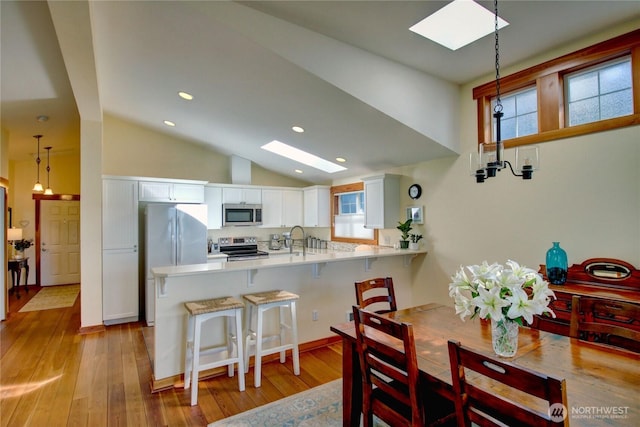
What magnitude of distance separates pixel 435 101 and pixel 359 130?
3.02 ft

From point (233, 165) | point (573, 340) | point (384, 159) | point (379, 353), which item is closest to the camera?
point (379, 353)

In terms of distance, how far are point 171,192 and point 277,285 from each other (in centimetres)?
286

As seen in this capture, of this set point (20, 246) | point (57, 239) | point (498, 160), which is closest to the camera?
point (498, 160)

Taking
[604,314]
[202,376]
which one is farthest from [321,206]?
[604,314]

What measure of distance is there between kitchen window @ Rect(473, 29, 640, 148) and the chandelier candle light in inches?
81.5

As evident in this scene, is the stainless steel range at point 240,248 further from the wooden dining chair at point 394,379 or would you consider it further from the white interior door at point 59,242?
the wooden dining chair at point 394,379

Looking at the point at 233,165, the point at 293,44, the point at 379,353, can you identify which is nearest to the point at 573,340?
the point at 379,353

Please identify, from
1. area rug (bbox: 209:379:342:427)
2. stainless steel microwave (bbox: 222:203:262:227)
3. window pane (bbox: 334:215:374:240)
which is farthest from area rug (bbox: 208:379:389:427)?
stainless steel microwave (bbox: 222:203:262:227)

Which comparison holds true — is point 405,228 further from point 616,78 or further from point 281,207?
point 281,207

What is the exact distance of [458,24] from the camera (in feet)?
9.36

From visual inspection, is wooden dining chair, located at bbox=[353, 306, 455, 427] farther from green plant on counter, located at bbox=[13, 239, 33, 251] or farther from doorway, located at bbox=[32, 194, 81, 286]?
doorway, located at bbox=[32, 194, 81, 286]

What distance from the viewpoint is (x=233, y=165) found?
20.3 ft

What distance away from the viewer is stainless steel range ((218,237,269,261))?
5844 millimetres

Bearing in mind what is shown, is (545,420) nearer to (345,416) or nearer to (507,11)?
(345,416)
